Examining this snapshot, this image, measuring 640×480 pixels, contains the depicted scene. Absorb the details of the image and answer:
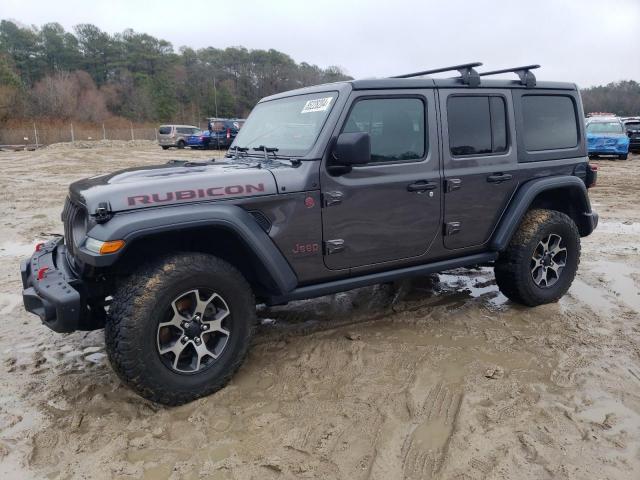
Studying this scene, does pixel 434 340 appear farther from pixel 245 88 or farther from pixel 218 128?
pixel 245 88

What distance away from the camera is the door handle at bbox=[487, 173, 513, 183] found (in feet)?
13.6

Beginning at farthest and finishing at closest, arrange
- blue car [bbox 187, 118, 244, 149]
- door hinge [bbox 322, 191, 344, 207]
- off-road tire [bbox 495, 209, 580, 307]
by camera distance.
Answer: blue car [bbox 187, 118, 244, 149]
off-road tire [bbox 495, 209, 580, 307]
door hinge [bbox 322, 191, 344, 207]

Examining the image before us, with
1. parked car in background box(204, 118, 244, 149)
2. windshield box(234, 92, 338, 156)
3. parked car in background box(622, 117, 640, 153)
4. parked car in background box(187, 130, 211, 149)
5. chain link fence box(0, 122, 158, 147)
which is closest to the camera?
windshield box(234, 92, 338, 156)

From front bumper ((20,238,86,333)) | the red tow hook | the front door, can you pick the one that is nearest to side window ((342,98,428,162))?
the front door

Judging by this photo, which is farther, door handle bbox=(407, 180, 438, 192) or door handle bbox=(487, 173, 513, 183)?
door handle bbox=(487, 173, 513, 183)

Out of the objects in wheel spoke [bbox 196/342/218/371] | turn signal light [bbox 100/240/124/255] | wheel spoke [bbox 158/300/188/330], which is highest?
turn signal light [bbox 100/240/124/255]

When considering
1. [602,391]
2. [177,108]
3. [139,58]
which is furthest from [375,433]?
[139,58]

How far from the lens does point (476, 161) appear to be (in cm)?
409

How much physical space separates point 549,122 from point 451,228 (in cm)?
149

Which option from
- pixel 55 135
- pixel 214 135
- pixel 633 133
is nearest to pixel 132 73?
pixel 55 135

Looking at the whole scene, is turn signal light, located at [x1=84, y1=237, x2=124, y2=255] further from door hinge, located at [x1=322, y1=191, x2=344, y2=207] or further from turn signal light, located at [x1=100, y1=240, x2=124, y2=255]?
door hinge, located at [x1=322, y1=191, x2=344, y2=207]

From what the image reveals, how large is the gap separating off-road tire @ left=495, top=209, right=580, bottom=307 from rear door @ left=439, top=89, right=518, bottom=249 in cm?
32

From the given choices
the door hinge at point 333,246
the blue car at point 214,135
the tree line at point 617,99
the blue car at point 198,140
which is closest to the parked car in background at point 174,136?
the blue car at point 198,140

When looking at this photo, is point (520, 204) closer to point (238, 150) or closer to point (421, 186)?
point (421, 186)
